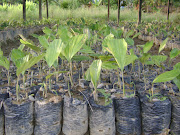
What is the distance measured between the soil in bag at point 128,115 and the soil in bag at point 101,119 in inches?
1.4

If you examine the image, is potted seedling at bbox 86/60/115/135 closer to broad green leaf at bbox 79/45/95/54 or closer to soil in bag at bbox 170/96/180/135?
broad green leaf at bbox 79/45/95/54

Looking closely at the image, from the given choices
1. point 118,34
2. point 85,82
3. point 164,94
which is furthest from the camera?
point 118,34

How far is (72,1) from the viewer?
14203mm

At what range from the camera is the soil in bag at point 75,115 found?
78 centimetres

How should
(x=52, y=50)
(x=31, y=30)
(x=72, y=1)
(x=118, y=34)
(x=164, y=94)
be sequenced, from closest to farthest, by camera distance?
(x=52, y=50), (x=164, y=94), (x=118, y=34), (x=31, y=30), (x=72, y=1)

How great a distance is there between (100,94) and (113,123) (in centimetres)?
13

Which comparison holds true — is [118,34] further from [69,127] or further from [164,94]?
[69,127]

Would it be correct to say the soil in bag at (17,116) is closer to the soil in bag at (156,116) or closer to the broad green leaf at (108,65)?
the broad green leaf at (108,65)

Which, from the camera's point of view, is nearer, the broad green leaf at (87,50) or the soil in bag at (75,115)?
the soil in bag at (75,115)

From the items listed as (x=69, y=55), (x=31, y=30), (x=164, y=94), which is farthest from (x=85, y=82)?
(x=31, y=30)

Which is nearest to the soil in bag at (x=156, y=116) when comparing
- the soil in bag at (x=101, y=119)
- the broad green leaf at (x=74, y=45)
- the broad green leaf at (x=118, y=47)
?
the soil in bag at (x=101, y=119)

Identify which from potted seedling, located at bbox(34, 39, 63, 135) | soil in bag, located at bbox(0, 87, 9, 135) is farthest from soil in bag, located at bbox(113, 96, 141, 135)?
soil in bag, located at bbox(0, 87, 9, 135)

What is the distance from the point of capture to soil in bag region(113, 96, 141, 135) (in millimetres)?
797

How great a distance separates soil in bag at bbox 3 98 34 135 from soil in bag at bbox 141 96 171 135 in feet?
1.54
